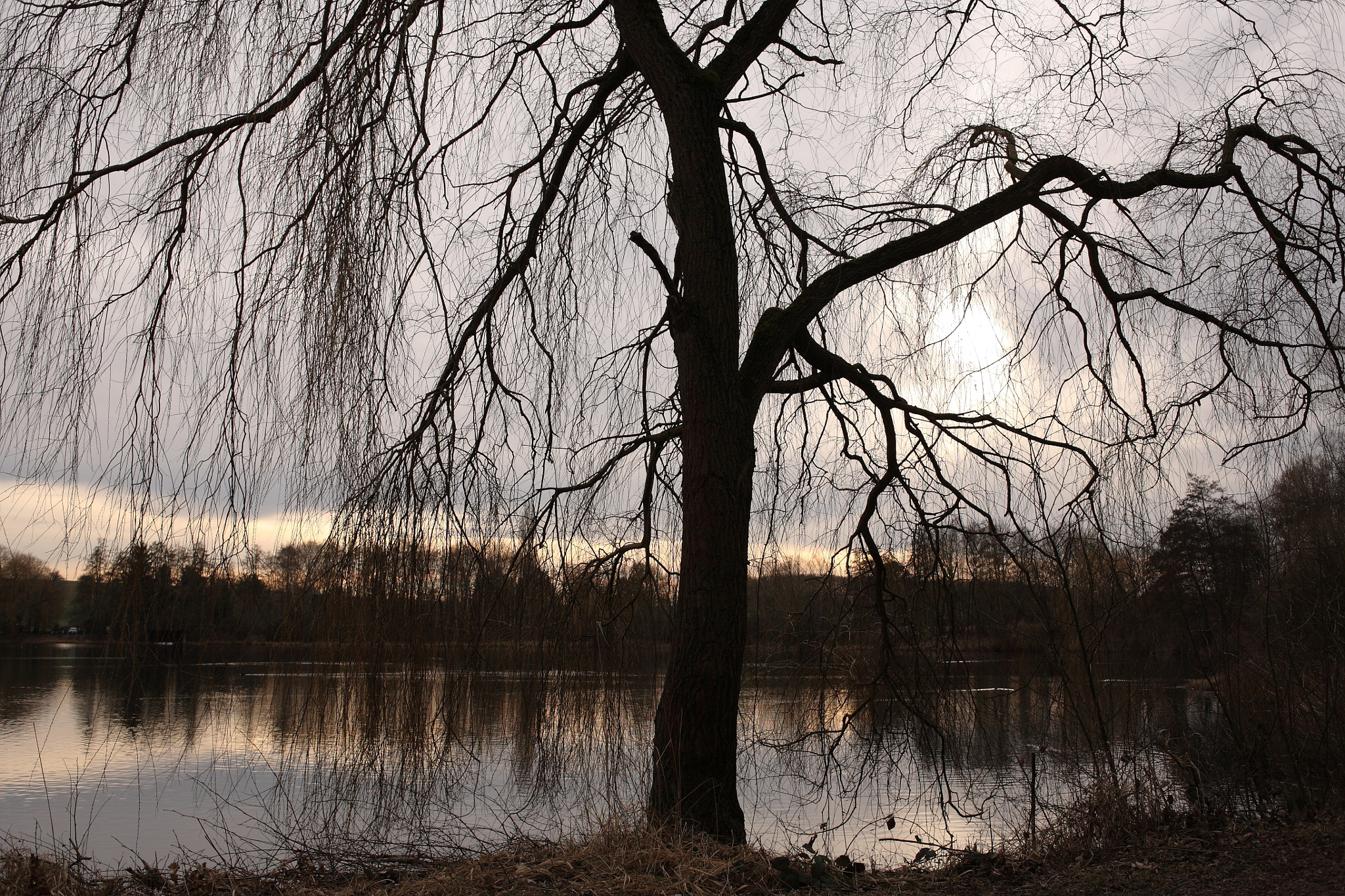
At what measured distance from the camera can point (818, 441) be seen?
16.2ft

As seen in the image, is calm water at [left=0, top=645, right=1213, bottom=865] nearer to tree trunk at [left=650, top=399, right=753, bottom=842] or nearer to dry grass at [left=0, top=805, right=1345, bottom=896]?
dry grass at [left=0, top=805, right=1345, bottom=896]

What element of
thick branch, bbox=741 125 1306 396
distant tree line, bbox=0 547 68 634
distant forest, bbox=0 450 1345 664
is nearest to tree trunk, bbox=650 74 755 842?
thick branch, bbox=741 125 1306 396

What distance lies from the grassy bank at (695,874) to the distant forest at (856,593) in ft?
2.71

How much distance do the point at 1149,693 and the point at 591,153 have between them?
4.63 m

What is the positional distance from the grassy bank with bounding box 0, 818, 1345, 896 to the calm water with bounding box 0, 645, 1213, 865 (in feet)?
0.54

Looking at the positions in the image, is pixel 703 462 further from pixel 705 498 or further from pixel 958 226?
pixel 958 226

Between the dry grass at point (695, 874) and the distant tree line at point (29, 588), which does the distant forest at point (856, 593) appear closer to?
the distant tree line at point (29, 588)

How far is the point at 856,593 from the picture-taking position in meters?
4.72

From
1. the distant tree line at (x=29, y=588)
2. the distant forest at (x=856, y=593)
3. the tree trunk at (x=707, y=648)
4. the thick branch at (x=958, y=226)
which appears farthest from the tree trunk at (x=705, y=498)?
the distant tree line at (x=29, y=588)

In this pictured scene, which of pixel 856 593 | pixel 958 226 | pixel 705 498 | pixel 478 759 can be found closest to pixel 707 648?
pixel 705 498

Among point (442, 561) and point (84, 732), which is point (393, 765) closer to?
point (442, 561)

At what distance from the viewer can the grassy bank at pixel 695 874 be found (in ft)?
9.30

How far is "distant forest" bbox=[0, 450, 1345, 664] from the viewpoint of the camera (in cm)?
297

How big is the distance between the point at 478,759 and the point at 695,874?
1.09m
